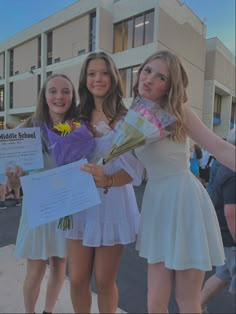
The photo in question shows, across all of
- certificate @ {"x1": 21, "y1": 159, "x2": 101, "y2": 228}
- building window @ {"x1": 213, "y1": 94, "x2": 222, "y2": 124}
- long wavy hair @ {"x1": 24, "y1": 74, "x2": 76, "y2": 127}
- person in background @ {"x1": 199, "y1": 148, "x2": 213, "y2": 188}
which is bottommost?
person in background @ {"x1": 199, "y1": 148, "x2": 213, "y2": 188}

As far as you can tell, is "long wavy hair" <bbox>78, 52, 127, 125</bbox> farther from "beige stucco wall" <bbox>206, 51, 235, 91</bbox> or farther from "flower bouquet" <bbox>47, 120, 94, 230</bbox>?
"beige stucco wall" <bbox>206, 51, 235, 91</bbox>

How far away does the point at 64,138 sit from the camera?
4.21 feet

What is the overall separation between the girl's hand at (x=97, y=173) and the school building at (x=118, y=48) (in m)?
7.82

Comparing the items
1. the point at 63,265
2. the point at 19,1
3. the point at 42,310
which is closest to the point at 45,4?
the point at 19,1

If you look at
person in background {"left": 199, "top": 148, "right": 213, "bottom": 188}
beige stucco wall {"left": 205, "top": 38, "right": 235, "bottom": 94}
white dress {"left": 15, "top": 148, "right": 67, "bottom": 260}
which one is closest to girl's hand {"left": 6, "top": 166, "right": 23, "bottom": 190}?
white dress {"left": 15, "top": 148, "right": 67, "bottom": 260}

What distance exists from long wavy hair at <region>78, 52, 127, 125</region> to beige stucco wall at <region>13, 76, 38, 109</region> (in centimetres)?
1643

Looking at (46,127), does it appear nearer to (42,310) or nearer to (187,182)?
(187,182)

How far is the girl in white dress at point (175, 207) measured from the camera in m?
1.16

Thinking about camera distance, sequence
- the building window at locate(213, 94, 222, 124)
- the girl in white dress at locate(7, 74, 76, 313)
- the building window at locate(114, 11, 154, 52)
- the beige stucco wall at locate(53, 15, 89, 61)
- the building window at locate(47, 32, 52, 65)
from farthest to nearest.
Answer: the building window at locate(213, 94, 222, 124) < the building window at locate(47, 32, 52, 65) < the beige stucco wall at locate(53, 15, 89, 61) < the building window at locate(114, 11, 154, 52) < the girl in white dress at locate(7, 74, 76, 313)

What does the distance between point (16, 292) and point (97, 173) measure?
5.10 ft

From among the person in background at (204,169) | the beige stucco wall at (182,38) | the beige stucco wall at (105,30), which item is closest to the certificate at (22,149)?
the person in background at (204,169)

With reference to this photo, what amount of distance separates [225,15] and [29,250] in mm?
3028

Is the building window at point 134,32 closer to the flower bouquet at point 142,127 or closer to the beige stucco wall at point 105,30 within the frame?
the beige stucco wall at point 105,30

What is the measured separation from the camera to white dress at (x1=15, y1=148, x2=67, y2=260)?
1.55 m
